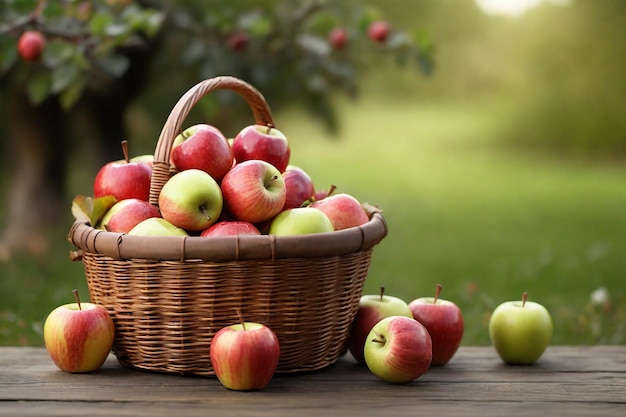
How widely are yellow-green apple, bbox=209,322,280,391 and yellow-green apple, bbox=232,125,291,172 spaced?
537mm

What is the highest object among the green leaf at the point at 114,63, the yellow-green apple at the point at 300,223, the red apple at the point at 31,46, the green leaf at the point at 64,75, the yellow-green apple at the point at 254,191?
the red apple at the point at 31,46

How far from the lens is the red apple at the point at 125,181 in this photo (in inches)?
89.0

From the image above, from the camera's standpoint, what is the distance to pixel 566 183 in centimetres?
934

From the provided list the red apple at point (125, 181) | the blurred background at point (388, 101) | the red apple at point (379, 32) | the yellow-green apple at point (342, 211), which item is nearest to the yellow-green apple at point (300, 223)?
the yellow-green apple at point (342, 211)

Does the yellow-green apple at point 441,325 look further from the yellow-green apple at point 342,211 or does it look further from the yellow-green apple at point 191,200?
the yellow-green apple at point 191,200

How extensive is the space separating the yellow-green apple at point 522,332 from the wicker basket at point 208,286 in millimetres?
451

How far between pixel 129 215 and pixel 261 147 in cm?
41

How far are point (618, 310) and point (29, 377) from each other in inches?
114

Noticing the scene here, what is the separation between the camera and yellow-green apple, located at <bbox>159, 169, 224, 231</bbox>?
199cm

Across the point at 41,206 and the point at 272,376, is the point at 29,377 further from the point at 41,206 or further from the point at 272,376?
the point at 41,206

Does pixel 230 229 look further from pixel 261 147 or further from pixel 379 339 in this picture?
pixel 379 339

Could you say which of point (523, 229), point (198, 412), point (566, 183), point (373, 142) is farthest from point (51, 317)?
point (373, 142)

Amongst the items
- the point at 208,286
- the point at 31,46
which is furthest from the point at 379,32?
the point at 208,286

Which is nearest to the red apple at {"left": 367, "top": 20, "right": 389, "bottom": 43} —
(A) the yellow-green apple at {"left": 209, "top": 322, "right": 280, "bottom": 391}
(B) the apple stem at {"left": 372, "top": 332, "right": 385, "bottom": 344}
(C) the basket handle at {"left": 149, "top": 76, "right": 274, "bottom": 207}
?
(C) the basket handle at {"left": 149, "top": 76, "right": 274, "bottom": 207}
